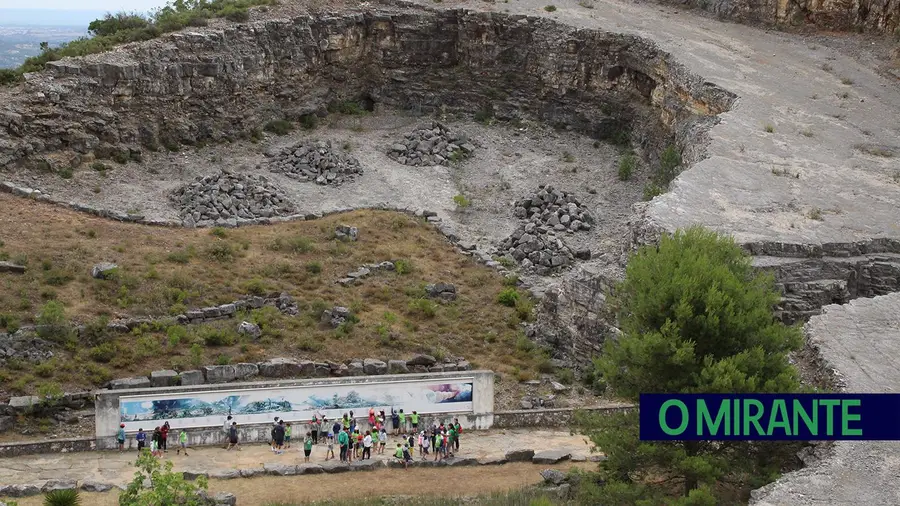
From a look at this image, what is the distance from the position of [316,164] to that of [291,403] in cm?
1724

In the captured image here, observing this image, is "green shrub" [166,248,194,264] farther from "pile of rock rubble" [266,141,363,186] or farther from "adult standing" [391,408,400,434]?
"adult standing" [391,408,400,434]

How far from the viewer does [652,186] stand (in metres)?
41.8

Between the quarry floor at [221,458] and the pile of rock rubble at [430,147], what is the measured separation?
59.5 ft

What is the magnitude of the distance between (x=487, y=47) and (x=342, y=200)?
38.1 feet

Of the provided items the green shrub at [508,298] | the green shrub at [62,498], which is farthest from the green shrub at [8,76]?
the green shrub at [62,498]

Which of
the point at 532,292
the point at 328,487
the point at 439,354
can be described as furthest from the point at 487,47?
the point at 328,487

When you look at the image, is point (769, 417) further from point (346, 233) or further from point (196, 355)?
point (346, 233)

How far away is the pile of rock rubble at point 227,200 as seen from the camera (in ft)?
130

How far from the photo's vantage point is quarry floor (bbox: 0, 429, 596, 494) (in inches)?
1032

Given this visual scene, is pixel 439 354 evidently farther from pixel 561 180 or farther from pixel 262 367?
pixel 561 180

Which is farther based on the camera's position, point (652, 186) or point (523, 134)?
point (523, 134)

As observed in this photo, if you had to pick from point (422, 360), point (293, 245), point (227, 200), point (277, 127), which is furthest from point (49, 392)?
point (277, 127)

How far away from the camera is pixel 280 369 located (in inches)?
1216

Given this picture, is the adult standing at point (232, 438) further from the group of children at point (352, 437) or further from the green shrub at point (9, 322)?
the green shrub at point (9, 322)
